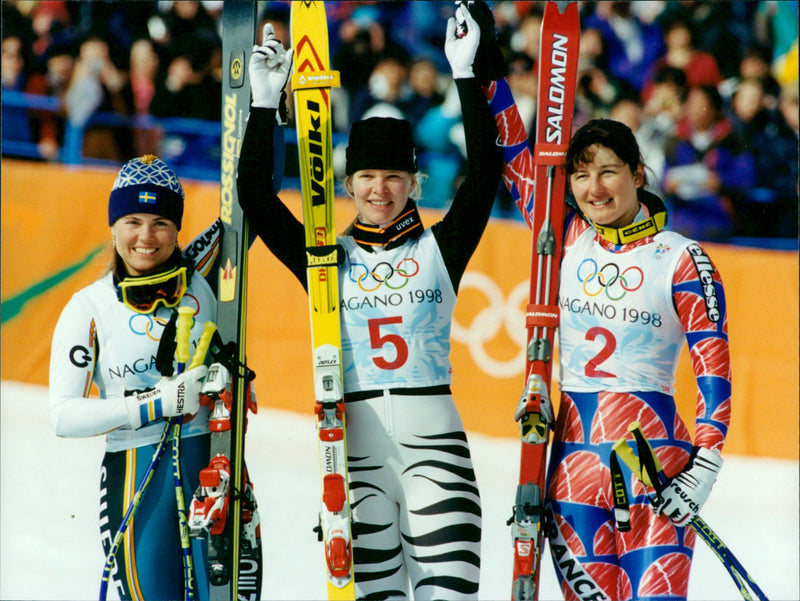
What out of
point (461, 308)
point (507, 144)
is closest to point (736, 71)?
point (461, 308)

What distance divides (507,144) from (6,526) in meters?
4.47

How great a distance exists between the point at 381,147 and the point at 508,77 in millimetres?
4972

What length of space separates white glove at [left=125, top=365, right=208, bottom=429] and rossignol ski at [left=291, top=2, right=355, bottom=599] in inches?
16.2

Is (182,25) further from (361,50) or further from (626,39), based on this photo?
(626,39)

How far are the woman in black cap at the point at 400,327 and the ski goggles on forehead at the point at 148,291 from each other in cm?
37

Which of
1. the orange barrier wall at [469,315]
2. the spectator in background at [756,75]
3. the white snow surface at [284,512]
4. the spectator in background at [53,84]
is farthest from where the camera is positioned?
the spectator in background at [53,84]

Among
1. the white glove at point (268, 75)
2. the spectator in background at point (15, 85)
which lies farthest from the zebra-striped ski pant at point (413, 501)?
the spectator in background at point (15, 85)

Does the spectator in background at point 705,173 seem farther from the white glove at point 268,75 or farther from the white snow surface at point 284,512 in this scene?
the white glove at point 268,75

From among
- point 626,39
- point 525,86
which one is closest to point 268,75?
point 525,86

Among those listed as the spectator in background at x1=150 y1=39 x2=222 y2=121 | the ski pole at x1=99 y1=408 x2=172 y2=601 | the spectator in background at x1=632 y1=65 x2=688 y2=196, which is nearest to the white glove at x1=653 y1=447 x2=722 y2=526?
the ski pole at x1=99 y1=408 x2=172 y2=601

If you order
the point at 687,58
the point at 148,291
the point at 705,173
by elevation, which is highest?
the point at 687,58

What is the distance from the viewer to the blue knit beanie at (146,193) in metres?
3.43

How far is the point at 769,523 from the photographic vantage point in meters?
6.31

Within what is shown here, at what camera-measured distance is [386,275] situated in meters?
3.43
